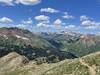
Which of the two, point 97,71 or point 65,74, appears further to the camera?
point 65,74

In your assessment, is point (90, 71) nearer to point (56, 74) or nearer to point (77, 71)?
point (77, 71)

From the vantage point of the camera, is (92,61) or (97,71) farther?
(92,61)

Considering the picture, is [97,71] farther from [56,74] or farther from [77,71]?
[56,74]

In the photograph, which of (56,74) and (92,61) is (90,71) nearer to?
(92,61)

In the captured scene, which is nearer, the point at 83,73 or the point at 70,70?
the point at 83,73

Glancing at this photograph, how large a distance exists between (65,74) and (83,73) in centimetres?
1663

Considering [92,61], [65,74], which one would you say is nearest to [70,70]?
[65,74]

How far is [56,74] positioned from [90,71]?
31857 mm

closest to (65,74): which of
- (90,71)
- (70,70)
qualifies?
(70,70)

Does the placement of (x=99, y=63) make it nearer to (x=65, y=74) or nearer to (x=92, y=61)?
(x=92, y=61)

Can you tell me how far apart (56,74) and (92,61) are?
30768 millimetres

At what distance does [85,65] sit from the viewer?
192000 millimetres

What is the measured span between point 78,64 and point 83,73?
19574mm

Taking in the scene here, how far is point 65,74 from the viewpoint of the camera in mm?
189875
